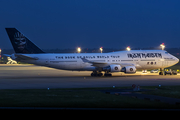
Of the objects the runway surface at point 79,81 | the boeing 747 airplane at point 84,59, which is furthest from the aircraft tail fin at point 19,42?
the runway surface at point 79,81

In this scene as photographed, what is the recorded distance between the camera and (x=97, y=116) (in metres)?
13.0

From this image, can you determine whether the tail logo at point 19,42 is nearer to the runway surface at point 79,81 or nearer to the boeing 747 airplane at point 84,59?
the boeing 747 airplane at point 84,59

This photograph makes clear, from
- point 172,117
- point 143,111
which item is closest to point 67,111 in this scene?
point 143,111

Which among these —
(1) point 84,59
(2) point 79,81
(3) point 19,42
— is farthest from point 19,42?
(2) point 79,81

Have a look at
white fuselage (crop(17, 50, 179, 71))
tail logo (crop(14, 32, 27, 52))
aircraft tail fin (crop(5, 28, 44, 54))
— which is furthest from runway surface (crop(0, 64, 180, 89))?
tail logo (crop(14, 32, 27, 52))

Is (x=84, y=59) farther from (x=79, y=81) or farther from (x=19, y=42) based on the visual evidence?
(x=19, y=42)

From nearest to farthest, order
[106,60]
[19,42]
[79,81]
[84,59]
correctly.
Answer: [79,81] < [19,42] < [84,59] < [106,60]

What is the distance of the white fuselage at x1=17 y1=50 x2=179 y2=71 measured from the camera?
44219 mm

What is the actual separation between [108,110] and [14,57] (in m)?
32.5

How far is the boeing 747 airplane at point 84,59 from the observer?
44000mm

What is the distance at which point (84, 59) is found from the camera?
4438 cm

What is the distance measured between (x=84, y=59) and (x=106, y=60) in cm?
395

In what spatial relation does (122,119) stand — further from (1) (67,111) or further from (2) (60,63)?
(2) (60,63)

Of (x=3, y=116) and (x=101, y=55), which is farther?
(x=101, y=55)
